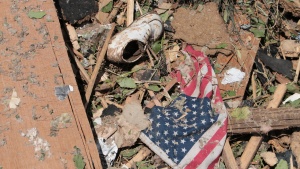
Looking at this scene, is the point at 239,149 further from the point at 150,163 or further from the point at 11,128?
the point at 11,128

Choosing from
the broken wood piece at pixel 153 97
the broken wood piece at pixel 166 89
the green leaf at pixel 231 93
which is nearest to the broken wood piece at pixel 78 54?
the broken wood piece at pixel 153 97

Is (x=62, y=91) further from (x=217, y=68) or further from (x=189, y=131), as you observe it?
(x=217, y=68)

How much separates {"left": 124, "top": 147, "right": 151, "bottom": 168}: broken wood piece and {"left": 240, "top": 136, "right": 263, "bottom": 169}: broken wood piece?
2.59 feet

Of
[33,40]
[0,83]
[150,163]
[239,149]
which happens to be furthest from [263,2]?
[0,83]

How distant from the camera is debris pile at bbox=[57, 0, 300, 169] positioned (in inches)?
156

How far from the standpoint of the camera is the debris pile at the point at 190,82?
3.96m

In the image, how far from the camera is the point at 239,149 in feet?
13.5

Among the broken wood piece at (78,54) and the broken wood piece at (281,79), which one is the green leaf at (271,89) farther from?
the broken wood piece at (78,54)

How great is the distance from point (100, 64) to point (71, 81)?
0.54 m

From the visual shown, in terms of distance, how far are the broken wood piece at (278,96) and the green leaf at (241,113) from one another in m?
0.26

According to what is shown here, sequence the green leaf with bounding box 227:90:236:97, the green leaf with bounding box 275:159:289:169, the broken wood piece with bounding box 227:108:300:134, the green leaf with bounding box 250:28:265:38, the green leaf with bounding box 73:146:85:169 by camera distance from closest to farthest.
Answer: the green leaf with bounding box 73:146:85:169
the broken wood piece with bounding box 227:108:300:134
the green leaf with bounding box 275:159:289:169
the green leaf with bounding box 227:90:236:97
the green leaf with bounding box 250:28:265:38

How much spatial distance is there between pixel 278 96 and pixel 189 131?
34.8 inches

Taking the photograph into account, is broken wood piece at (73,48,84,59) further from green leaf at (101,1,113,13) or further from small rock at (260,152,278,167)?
small rock at (260,152,278,167)

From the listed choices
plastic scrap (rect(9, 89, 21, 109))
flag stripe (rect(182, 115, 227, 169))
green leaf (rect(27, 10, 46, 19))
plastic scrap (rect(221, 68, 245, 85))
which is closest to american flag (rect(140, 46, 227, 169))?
flag stripe (rect(182, 115, 227, 169))
